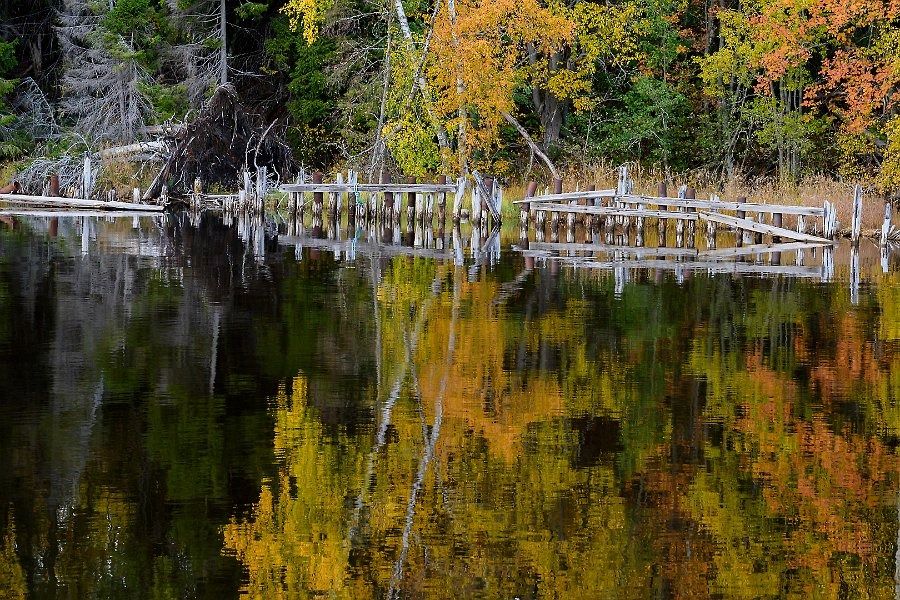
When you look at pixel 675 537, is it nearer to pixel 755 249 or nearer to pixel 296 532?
pixel 296 532

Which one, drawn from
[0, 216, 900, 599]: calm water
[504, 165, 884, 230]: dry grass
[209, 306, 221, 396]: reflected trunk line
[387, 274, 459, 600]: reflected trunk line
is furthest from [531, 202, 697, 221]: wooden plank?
[387, 274, 459, 600]: reflected trunk line

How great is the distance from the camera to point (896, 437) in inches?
414

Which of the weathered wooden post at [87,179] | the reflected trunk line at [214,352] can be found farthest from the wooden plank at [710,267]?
the weathered wooden post at [87,179]

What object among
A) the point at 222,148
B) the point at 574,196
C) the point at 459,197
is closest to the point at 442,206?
the point at 459,197

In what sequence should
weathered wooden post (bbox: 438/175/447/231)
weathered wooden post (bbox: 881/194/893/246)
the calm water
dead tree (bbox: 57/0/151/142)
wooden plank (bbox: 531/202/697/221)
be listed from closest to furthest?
the calm water < wooden plank (bbox: 531/202/697/221) < weathered wooden post (bbox: 881/194/893/246) < weathered wooden post (bbox: 438/175/447/231) < dead tree (bbox: 57/0/151/142)

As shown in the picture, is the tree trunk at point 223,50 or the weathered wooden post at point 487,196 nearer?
the weathered wooden post at point 487,196

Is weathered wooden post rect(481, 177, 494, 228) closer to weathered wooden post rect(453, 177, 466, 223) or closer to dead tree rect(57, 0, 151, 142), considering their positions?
weathered wooden post rect(453, 177, 466, 223)

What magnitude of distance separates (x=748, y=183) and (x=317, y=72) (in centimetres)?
1436

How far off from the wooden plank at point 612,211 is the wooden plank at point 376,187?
241cm

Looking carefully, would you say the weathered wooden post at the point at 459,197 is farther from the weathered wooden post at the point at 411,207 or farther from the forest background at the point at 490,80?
the weathered wooden post at the point at 411,207

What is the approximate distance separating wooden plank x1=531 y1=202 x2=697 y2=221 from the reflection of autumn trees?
46.1 ft

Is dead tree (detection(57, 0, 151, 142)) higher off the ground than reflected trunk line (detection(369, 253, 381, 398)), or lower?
higher

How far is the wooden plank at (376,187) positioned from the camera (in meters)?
33.9

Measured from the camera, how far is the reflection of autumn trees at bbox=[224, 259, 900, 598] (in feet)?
24.3
